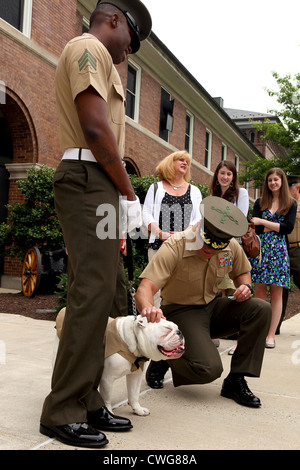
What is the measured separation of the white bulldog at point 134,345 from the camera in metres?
2.56

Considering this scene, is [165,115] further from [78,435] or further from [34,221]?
[78,435]

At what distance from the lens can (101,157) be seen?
2.39 metres

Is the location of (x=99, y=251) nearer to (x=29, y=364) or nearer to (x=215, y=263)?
(x=215, y=263)

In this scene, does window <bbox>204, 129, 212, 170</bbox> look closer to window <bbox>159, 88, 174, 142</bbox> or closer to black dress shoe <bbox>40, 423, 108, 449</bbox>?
window <bbox>159, 88, 174, 142</bbox>

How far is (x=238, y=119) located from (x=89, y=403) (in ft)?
152

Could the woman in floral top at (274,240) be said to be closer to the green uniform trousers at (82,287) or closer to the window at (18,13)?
the green uniform trousers at (82,287)

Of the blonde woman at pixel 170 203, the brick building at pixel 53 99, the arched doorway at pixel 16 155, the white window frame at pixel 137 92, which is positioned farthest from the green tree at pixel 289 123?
the blonde woman at pixel 170 203

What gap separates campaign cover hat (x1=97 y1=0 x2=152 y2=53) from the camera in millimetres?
2609

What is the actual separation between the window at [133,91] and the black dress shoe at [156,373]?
14.6 meters

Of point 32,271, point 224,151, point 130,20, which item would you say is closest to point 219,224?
point 130,20

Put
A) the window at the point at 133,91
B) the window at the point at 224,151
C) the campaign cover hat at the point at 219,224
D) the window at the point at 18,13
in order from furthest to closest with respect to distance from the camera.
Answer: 1. the window at the point at 224,151
2. the window at the point at 133,91
3. the window at the point at 18,13
4. the campaign cover hat at the point at 219,224

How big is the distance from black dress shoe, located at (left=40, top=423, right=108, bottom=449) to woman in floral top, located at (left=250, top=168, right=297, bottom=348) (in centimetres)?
326

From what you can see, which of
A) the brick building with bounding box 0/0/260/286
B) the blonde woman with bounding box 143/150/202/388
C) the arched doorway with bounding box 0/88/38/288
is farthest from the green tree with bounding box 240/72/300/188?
the blonde woman with bounding box 143/150/202/388

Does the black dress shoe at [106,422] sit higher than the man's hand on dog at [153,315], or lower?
lower
